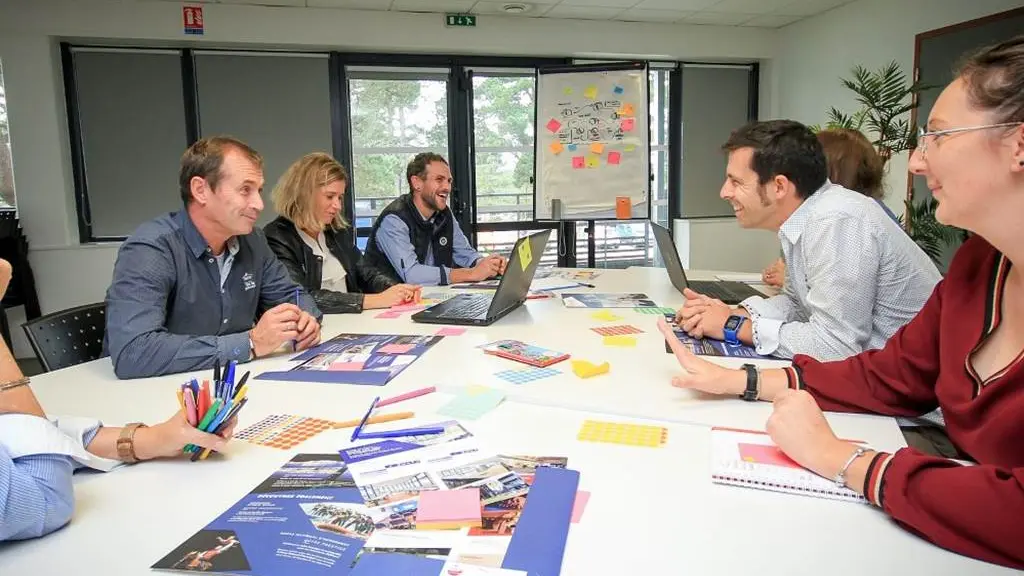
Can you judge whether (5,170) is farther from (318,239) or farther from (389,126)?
(318,239)

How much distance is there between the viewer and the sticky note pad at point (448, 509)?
87 cm

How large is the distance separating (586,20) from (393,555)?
5407 millimetres

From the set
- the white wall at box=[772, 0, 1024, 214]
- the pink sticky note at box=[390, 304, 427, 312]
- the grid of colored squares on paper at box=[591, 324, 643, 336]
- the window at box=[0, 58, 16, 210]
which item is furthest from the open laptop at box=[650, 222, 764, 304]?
the window at box=[0, 58, 16, 210]

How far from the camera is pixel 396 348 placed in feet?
6.01

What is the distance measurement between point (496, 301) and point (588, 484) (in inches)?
46.7

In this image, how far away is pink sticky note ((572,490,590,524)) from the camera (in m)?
0.90

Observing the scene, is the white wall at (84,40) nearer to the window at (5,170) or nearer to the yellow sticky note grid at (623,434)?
the window at (5,170)

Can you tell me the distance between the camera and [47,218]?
471 centimetres

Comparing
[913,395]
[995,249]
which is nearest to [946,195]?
[995,249]

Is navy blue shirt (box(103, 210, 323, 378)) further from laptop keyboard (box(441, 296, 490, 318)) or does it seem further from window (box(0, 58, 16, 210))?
window (box(0, 58, 16, 210))

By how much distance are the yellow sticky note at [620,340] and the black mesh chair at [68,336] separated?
58.7 inches

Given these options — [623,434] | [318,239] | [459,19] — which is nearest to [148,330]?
[623,434]

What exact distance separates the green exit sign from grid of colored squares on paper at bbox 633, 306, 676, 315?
3660mm

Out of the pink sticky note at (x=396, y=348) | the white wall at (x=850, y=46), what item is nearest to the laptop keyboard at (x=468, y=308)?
the pink sticky note at (x=396, y=348)
